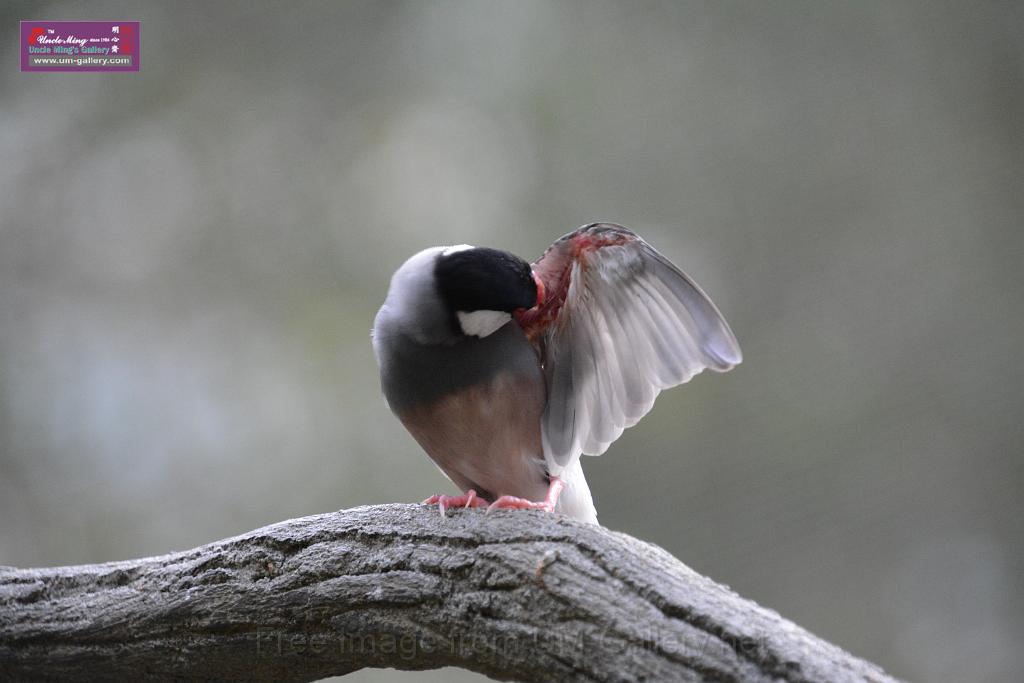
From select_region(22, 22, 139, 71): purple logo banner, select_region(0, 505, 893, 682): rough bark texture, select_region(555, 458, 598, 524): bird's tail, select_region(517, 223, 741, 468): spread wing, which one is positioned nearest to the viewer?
select_region(0, 505, 893, 682): rough bark texture

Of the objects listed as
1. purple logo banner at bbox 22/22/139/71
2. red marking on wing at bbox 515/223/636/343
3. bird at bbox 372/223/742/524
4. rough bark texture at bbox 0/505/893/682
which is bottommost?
rough bark texture at bbox 0/505/893/682

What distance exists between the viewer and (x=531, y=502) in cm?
224

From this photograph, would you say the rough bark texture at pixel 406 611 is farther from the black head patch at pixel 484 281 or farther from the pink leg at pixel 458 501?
the black head patch at pixel 484 281

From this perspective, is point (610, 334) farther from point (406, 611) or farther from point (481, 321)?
point (406, 611)

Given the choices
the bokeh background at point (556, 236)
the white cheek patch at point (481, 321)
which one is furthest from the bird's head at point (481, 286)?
the bokeh background at point (556, 236)

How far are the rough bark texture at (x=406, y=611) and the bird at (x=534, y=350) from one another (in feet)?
0.95

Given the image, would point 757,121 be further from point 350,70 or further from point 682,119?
point 350,70

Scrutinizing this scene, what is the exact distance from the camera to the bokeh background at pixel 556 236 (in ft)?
14.2

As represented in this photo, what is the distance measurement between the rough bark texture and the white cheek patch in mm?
465

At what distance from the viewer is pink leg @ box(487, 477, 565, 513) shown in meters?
2.08

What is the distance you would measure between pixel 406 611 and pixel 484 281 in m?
0.77

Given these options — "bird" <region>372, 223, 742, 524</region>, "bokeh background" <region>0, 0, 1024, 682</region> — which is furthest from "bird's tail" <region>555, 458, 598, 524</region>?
"bokeh background" <region>0, 0, 1024, 682</region>

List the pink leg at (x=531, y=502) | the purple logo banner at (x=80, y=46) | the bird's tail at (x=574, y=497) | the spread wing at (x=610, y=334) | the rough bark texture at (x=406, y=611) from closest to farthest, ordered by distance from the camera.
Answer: the rough bark texture at (x=406, y=611) < the pink leg at (x=531, y=502) < the spread wing at (x=610, y=334) < the bird's tail at (x=574, y=497) < the purple logo banner at (x=80, y=46)

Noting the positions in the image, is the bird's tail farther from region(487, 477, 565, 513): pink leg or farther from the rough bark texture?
the rough bark texture
